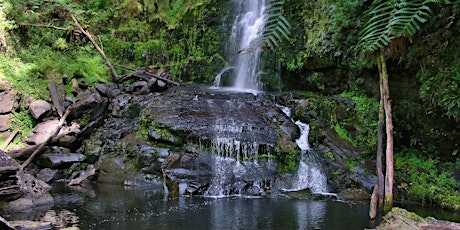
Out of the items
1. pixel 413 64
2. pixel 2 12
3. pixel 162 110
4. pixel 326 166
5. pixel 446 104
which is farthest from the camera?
pixel 2 12

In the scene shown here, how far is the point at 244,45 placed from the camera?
47.3 ft

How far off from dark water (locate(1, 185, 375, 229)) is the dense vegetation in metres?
2.63

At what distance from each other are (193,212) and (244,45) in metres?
9.02

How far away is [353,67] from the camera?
10312 millimetres

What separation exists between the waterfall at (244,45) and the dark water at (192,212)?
22.3 feet

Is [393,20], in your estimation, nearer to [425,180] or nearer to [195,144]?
[425,180]

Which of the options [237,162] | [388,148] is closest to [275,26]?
[388,148]

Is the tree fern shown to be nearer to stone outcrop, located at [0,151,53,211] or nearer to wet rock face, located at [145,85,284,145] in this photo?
stone outcrop, located at [0,151,53,211]

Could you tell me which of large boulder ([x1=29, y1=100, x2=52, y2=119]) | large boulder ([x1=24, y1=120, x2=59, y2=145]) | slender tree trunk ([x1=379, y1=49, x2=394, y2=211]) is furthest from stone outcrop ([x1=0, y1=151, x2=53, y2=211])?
slender tree trunk ([x1=379, y1=49, x2=394, y2=211])

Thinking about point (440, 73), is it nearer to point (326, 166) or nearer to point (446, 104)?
point (446, 104)

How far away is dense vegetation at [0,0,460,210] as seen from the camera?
7871mm

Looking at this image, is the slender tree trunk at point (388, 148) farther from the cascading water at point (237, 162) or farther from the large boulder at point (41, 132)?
the large boulder at point (41, 132)

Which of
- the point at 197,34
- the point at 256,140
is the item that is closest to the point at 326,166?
the point at 256,140

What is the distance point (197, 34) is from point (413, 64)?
10185 mm
